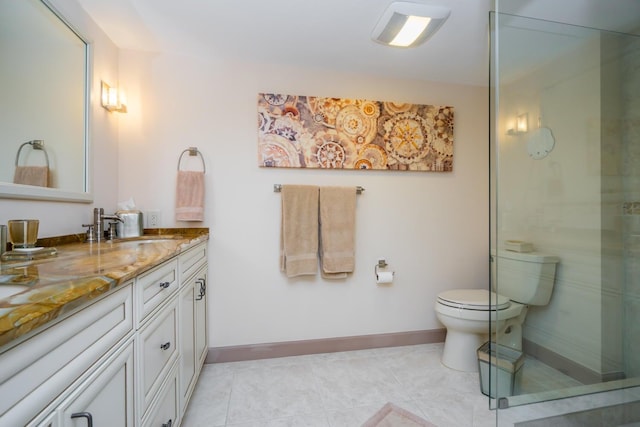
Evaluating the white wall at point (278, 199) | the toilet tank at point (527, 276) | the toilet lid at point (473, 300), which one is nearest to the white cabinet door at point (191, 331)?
the white wall at point (278, 199)

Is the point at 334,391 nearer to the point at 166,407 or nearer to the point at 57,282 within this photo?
the point at 166,407

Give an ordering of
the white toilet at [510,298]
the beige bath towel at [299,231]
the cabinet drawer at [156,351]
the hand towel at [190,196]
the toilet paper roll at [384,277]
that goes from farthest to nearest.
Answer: the toilet paper roll at [384,277]
the beige bath towel at [299,231]
the hand towel at [190,196]
the white toilet at [510,298]
the cabinet drawer at [156,351]

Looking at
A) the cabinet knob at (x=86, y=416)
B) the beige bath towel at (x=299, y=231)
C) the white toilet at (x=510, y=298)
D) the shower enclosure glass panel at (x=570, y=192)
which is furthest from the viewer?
the beige bath towel at (x=299, y=231)

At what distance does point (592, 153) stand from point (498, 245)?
2.32 ft

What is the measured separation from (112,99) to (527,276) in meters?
2.65

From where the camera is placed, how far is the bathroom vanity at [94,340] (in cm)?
42

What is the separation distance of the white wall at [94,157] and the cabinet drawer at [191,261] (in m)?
0.57

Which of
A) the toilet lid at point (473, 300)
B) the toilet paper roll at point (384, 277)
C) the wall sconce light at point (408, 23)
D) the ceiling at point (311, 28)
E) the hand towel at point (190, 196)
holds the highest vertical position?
the ceiling at point (311, 28)

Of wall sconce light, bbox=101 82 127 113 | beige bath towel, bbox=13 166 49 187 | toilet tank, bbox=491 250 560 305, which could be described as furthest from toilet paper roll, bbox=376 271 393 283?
wall sconce light, bbox=101 82 127 113

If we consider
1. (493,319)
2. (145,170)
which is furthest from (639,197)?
(145,170)

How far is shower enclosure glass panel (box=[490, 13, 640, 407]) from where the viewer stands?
1424 mm

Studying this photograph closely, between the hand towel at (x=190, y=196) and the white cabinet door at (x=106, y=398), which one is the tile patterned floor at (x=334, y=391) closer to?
the white cabinet door at (x=106, y=398)

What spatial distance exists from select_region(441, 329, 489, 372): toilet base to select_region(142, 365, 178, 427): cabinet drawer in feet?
5.31

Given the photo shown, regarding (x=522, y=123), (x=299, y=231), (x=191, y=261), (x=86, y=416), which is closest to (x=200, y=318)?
(x=191, y=261)
